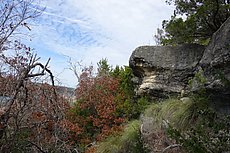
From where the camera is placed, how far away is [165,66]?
6.23 m

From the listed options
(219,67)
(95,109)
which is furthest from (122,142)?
(219,67)

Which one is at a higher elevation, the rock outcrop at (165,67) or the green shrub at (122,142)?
the rock outcrop at (165,67)

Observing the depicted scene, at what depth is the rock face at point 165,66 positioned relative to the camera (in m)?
6.03

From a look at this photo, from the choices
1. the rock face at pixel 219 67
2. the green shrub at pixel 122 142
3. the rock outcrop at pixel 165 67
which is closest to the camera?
the rock face at pixel 219 67

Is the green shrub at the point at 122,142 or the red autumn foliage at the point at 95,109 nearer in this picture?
the green shrub at the point at 122,142

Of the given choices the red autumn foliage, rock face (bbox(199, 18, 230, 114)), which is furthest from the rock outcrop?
rock face (bbox(199, 18, 230, 114))

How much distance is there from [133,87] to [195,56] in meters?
1.60

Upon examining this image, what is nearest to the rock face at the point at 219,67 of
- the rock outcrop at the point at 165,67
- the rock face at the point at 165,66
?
the rock outcrop at the point at 165,67

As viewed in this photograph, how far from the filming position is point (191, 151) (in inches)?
122

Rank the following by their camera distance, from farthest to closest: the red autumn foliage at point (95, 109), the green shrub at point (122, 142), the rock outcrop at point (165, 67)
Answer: the red autumn foliage at point (95, 109)
the rock outcrop at point (165, 67)
the green shrub at point (122, 142)

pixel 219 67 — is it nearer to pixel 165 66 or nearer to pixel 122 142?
pixel 165 66

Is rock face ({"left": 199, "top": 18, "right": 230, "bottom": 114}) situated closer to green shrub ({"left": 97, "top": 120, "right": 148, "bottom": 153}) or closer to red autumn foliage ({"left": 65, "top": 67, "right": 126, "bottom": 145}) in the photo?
green shrub ({"left": 97, "top": 120, "right": 148, "bottom": 153})

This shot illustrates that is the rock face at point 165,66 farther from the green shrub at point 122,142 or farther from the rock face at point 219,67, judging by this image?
the rock face at point 219,67

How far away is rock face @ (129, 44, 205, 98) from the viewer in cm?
603
